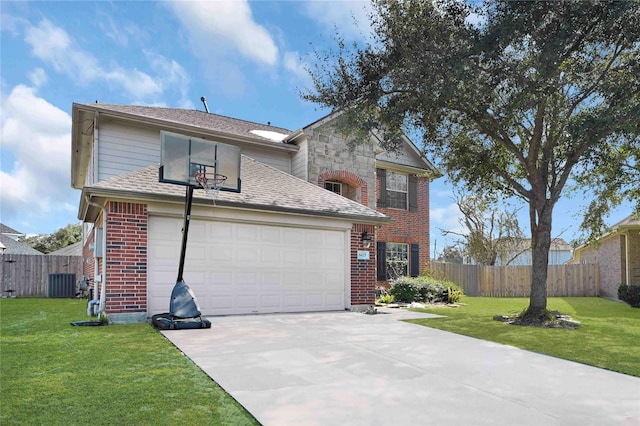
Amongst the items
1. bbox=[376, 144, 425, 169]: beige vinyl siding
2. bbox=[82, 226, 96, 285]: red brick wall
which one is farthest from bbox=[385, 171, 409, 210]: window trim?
bbox=[82, 226, 96, 285]: red brick wall

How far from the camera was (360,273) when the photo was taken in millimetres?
11289

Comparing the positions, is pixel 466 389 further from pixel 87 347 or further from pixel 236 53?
pixel 236 53

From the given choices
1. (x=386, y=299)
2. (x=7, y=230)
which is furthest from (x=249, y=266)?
(x=7, y=230)

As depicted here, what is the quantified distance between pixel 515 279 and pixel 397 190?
734 cm

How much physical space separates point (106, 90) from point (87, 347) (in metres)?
12.2

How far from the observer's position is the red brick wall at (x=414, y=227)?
17.2m

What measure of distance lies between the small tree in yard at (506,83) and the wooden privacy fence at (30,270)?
1371cm

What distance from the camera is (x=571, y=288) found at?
2033 centimetres

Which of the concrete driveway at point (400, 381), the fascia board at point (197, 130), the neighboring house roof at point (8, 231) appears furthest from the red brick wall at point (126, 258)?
the neighboring house roof at point (8, 231)

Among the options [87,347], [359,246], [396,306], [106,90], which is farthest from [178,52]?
[396,306]

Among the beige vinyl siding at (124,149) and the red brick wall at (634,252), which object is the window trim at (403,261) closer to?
the red brick wall at (634,252)

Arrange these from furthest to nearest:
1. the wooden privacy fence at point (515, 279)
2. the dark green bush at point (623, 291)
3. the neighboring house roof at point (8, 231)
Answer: the neighboring house roof at point (8, 231) < the wooden privacy fence at point (515, 279) < the dark green bush at point (623, 291)

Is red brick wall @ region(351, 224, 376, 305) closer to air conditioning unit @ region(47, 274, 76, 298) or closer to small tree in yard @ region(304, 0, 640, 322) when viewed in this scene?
small tree in yard @ region(304, 0, 640, 322)

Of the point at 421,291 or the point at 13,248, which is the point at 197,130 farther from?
the point at 13,248
